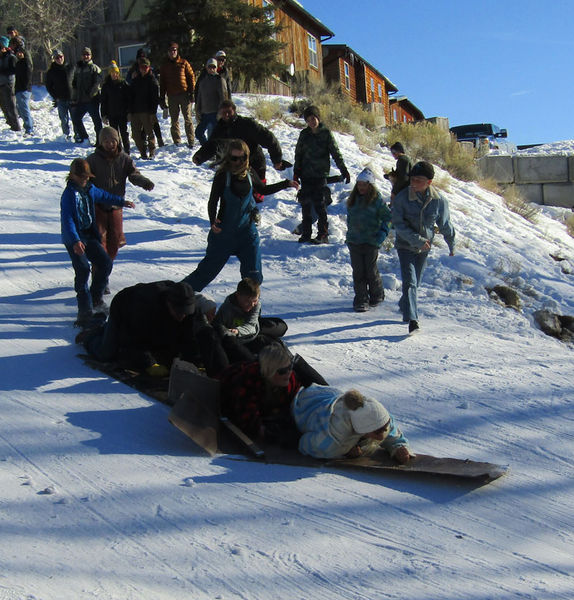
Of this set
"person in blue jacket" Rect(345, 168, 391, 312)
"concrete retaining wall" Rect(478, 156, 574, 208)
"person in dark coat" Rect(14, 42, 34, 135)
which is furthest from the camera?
"concrete retaining wall" Rect(478, 156, 574, 208)

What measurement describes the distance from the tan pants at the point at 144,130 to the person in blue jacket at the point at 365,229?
748 centimetres

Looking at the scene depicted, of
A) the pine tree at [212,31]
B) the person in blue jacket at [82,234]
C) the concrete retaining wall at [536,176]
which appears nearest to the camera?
the person in blue jacket at [82,234]

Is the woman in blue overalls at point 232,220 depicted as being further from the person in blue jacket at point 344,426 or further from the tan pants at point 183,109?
the tan pants at point 183,109

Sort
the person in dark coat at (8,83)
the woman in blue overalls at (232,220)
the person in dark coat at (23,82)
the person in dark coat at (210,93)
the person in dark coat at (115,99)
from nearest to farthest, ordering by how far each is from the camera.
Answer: the woman in blue overalls at (232,220), the person in dark coat at (210,93), the person in dark coat at (115,99), the person in dark coat at (8,83), the person in dark coat at (23,82)

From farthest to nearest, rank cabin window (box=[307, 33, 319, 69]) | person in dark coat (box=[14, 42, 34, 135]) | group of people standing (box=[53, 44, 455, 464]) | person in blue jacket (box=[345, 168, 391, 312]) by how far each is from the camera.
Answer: cabin window (box=[307, 33, 319, 69]), person in dark coat (box=[14, 42, 34, 135]), person in blue jacket (box=[345, 168, 391, 312]), group of people standing (box=[53, 44, 455, 464])

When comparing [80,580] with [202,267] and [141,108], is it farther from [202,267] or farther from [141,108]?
[141,108]

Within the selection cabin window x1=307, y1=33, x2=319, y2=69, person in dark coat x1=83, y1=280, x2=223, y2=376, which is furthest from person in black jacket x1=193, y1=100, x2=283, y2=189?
cabin window x1=307, y1=33, x2=319, y2=69

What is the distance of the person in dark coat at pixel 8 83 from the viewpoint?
16156mm

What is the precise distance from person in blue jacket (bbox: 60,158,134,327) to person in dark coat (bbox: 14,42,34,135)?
10.8 m

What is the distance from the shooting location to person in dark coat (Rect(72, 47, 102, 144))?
15109 mm

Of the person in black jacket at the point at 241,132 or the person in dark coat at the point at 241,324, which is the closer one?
the person in dark coat at the point at 241,324

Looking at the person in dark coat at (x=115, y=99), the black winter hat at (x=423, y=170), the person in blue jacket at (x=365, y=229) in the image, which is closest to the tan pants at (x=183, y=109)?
the person in dark coat at (x=115, y=99)

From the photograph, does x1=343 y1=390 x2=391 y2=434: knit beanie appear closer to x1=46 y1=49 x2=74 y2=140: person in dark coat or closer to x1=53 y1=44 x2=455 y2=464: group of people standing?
x1=53 y1=44 x2=455 y2=464: group of people standing

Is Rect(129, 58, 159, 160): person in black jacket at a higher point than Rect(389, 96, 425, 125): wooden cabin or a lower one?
lower
